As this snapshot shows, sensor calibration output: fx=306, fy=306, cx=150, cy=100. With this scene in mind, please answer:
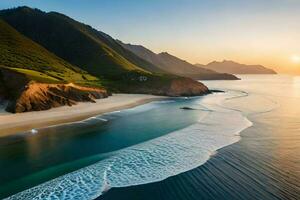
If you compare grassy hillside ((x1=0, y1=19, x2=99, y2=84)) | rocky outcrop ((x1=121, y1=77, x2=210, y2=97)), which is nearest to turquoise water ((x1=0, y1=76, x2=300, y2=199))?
grassy hillside ((x1=0, y1=19, x2=99, y2=84))

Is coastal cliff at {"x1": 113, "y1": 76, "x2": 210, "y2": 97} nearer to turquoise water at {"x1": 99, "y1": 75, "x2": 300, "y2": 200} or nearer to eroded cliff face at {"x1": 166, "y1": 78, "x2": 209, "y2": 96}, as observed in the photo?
eroded cliff face at {"x1": 166, "y1": 78, "x2": 209, "y2": 96}

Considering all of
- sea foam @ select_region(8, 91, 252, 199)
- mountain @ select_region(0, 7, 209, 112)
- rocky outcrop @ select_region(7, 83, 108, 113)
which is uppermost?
mountain @ select_region(0, 7, 209, 112)

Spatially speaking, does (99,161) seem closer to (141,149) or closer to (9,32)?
(141,149)

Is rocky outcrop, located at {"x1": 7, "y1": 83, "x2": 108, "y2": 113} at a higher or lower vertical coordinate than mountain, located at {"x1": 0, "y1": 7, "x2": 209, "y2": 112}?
lower

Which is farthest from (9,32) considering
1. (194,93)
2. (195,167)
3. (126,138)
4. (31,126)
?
(195,167)

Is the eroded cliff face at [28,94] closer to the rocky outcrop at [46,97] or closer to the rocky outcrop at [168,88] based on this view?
the rocky outcrop at [46,97]

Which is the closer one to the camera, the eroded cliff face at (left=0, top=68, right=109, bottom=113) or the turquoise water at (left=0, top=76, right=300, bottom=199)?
the turquoise water at (left=0, top=76, right=300, bottom=199)
